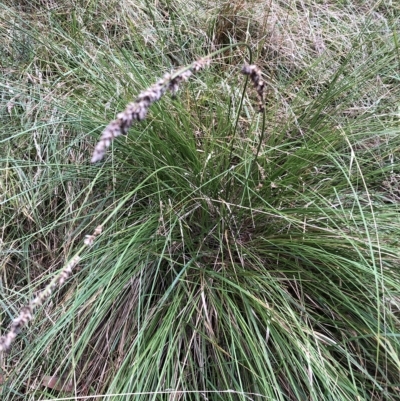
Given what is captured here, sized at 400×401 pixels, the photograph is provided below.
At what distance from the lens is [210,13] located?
202 centimetres

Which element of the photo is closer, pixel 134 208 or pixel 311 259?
pixel 311 259

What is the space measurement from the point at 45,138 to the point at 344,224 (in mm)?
1098

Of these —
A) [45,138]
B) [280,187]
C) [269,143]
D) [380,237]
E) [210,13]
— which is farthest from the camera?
[210,13]

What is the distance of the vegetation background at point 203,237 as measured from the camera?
1.15 m

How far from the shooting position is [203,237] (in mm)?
1339

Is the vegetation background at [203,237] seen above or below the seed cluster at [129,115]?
below

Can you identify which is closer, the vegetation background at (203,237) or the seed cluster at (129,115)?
the seed cluster at (129,115)

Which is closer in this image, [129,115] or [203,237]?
Result: [129,115]

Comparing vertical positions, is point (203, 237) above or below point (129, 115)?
below

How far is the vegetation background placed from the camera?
1.15 m

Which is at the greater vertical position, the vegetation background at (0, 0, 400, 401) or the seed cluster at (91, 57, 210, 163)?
the seed cluster at (91, 57, 210, 163)

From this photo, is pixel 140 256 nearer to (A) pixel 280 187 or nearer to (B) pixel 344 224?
(A) pixel 280 187

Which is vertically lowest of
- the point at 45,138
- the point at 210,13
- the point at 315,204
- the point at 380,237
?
the point at 380,237

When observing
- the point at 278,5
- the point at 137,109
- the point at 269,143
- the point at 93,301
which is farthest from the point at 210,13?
the point at 137,109
